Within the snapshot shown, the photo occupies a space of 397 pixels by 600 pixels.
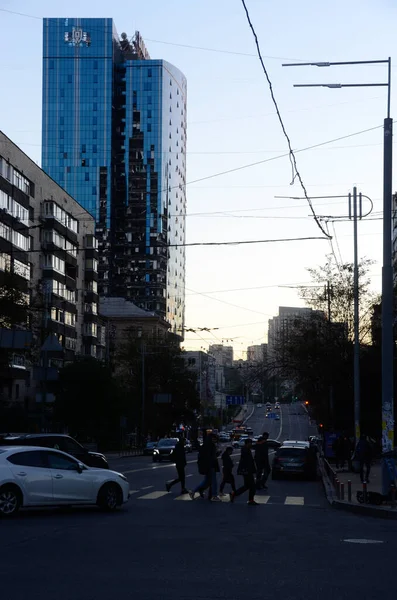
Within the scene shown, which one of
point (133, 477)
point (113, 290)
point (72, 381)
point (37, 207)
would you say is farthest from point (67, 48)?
point (133, 477)

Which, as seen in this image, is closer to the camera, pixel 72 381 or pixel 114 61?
pixel 72 381

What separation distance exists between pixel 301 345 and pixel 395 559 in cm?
4837

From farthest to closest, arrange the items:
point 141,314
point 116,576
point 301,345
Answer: point 141,314 → point 301,345 → point 116,576

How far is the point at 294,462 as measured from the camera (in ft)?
137

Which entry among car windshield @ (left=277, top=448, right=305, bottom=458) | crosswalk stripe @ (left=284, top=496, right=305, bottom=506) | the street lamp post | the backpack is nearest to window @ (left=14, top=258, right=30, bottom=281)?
car windshield @ (left=277, top=448, right=305, bottom=458)

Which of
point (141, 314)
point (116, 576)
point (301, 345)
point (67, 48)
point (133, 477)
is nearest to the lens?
point (116, 576)

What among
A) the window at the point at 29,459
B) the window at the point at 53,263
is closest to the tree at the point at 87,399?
Answer: the window at the point at 53,263

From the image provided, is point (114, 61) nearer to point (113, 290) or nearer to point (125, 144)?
point (125, 144)

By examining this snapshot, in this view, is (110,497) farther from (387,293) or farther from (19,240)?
(19,240)

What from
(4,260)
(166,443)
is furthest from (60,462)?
(4,260)

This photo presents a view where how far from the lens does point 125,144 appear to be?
537 ft

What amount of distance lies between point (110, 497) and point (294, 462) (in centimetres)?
2082

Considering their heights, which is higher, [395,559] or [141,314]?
[141,314]

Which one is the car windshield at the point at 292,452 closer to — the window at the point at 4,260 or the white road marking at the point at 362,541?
the white road marking at the point at 362,541
